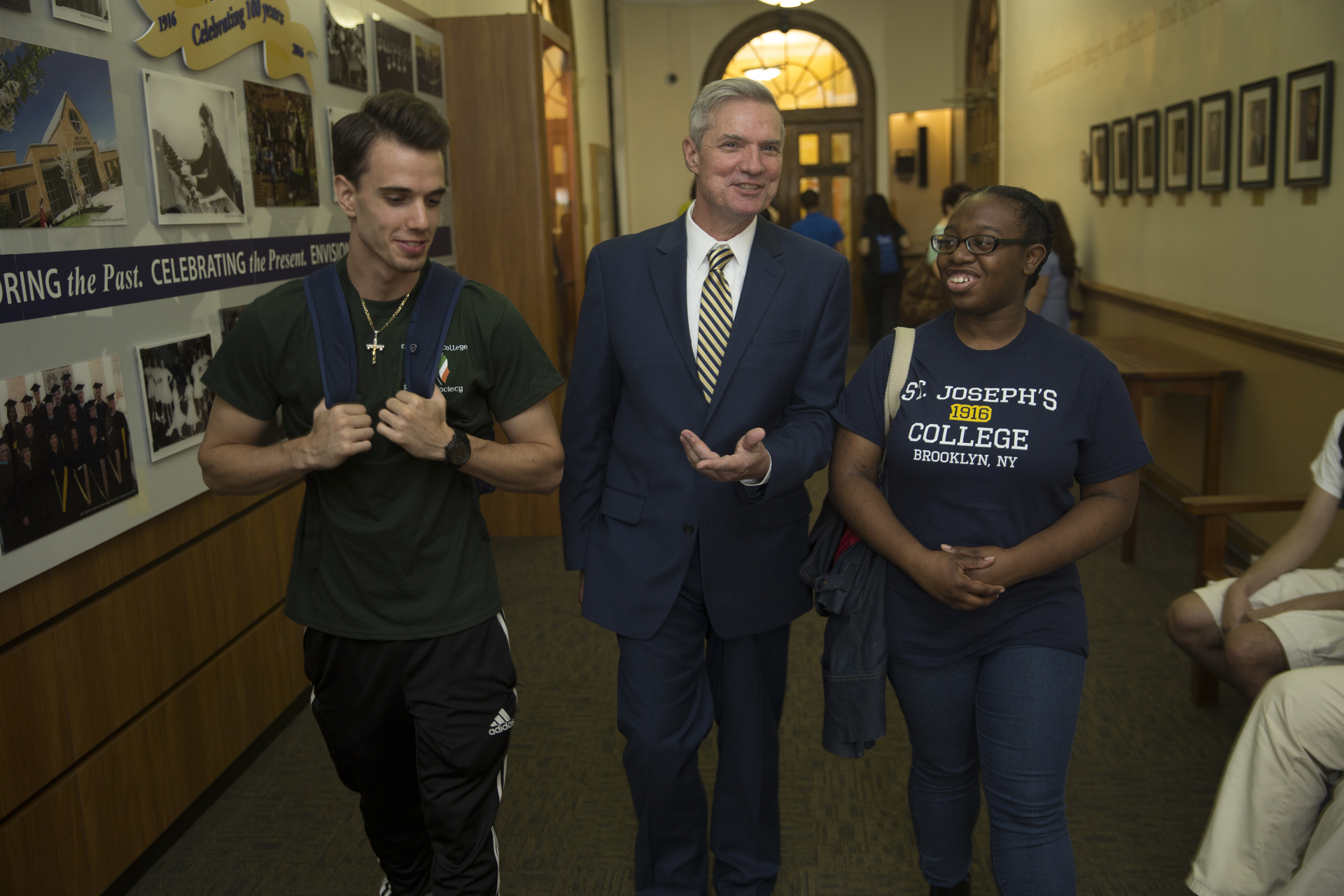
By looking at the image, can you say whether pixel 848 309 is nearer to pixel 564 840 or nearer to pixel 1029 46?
pixel 564 840

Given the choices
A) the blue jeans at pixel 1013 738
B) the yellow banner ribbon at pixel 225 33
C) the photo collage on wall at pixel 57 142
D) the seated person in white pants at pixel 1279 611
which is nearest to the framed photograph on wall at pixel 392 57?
the yellow banner ribbon at pixel 225 33

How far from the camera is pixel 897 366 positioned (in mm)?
2170

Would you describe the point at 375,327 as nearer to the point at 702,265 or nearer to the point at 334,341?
the point at 334,341

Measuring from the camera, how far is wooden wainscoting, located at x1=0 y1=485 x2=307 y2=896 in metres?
2.40

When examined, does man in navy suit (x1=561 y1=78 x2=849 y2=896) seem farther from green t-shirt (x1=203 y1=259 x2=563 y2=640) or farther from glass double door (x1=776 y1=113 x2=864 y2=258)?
glass double door (x1=776 y1=113 x2=864 y2=258)

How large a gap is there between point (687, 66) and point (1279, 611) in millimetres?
12328

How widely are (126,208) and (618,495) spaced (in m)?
1.44

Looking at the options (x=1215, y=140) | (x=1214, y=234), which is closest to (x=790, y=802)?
(x=1214, y=234)

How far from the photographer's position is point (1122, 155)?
6.99m

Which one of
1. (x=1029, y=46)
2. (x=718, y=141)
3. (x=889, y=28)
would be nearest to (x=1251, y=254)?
(x=718, y=141)

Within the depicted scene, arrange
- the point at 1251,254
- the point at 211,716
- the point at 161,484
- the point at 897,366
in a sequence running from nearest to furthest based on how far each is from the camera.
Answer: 1. the point at 897,366
2. the point at 161,484
3. the point at 211,716
4. the point at 1251,254

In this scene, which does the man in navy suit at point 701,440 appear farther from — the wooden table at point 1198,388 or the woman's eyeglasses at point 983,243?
the wooden table at point 1198,388

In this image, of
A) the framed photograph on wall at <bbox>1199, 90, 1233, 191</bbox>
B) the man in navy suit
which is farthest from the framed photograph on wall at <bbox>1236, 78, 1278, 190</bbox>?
the man in navy suit

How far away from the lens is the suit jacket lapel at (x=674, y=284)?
2221mm
